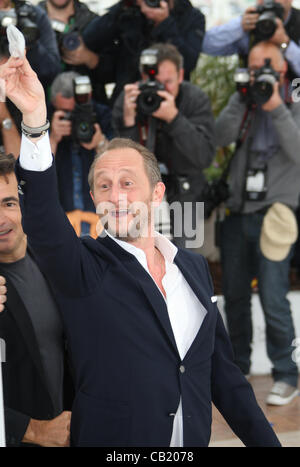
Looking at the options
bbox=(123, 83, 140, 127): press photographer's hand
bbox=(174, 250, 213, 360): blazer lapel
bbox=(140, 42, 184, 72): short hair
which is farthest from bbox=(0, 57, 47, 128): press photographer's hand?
bbox=(140, 42, 184, 72): short hair

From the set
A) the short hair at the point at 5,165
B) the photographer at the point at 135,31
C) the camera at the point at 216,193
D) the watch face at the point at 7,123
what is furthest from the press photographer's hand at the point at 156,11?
the short hair at the point at 5,165

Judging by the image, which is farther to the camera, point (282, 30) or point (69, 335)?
point (282, 30)

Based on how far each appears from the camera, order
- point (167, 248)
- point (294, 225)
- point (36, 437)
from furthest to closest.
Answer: point (294, 225), point (167, 248), point (36, 437)

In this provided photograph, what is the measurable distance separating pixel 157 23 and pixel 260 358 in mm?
1784

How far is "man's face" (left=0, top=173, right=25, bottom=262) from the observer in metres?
1.52

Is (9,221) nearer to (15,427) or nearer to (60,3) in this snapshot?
(15,427)

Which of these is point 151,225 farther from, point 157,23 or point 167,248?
point 157,23

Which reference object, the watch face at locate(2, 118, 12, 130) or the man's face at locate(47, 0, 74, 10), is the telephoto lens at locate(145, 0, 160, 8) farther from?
the watch face at locate(2, 118, 12, 130)

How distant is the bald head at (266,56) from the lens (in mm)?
3256

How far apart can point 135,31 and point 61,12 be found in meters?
0.35

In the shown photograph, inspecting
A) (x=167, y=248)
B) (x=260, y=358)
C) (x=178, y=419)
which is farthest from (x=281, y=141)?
(x=178, y=419)

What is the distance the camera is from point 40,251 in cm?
129

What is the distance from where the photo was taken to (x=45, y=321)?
1.44m

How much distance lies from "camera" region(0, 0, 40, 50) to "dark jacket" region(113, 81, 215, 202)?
1.63 feet
